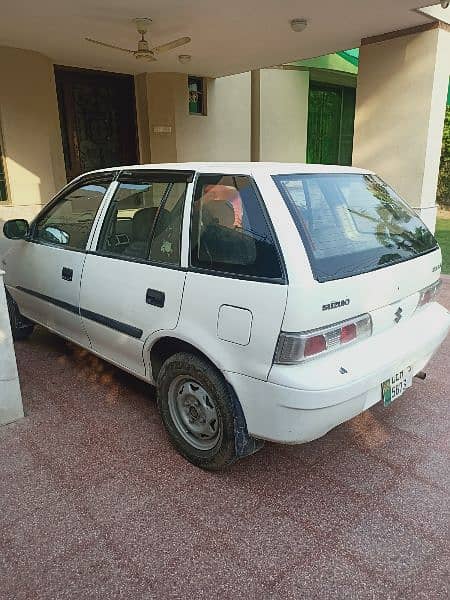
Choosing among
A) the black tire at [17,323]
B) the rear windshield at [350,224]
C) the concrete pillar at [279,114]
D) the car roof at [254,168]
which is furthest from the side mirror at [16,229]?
the concrete pillar at [279,114]

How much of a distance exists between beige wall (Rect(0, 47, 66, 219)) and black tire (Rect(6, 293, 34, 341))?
374cm

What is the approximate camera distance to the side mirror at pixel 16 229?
3.79m

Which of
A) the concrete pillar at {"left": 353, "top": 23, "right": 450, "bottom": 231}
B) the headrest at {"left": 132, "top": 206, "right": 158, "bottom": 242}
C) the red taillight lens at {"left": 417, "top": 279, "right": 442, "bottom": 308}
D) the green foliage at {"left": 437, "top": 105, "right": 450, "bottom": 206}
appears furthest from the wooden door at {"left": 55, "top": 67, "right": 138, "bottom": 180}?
the green foliage at {"left": 437, "top": 105, "right": 450, "bottom": 206}

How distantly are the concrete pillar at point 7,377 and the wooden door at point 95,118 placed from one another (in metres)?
7.07

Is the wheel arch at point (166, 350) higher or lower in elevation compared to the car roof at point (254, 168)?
lower

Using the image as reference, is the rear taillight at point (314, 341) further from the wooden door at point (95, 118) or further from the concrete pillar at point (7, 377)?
the wooden door at point (95, 118)

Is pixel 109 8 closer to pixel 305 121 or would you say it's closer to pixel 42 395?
pixel 42 395

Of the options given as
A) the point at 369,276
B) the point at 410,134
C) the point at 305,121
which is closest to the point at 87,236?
the point at 369,276

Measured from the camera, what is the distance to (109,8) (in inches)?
220

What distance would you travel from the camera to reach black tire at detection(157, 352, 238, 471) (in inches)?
93.2

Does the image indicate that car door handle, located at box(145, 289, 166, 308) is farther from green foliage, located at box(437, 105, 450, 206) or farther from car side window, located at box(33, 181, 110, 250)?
green foliage, located at box(437, 105, 450, 206)

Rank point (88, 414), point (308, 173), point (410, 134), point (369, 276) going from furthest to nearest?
point (410, 134)
point (88, 414)
point (308, 173)
point (369, 276)

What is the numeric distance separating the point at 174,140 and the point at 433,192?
5340 mm

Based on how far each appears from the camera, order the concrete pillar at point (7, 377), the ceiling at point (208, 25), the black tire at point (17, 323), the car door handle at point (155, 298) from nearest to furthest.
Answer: the car door handle at point (155, 298) → the concrete pillar at point (7, 377) → the black tire at point (17, 323) → the ceiling at point (208, 25)
